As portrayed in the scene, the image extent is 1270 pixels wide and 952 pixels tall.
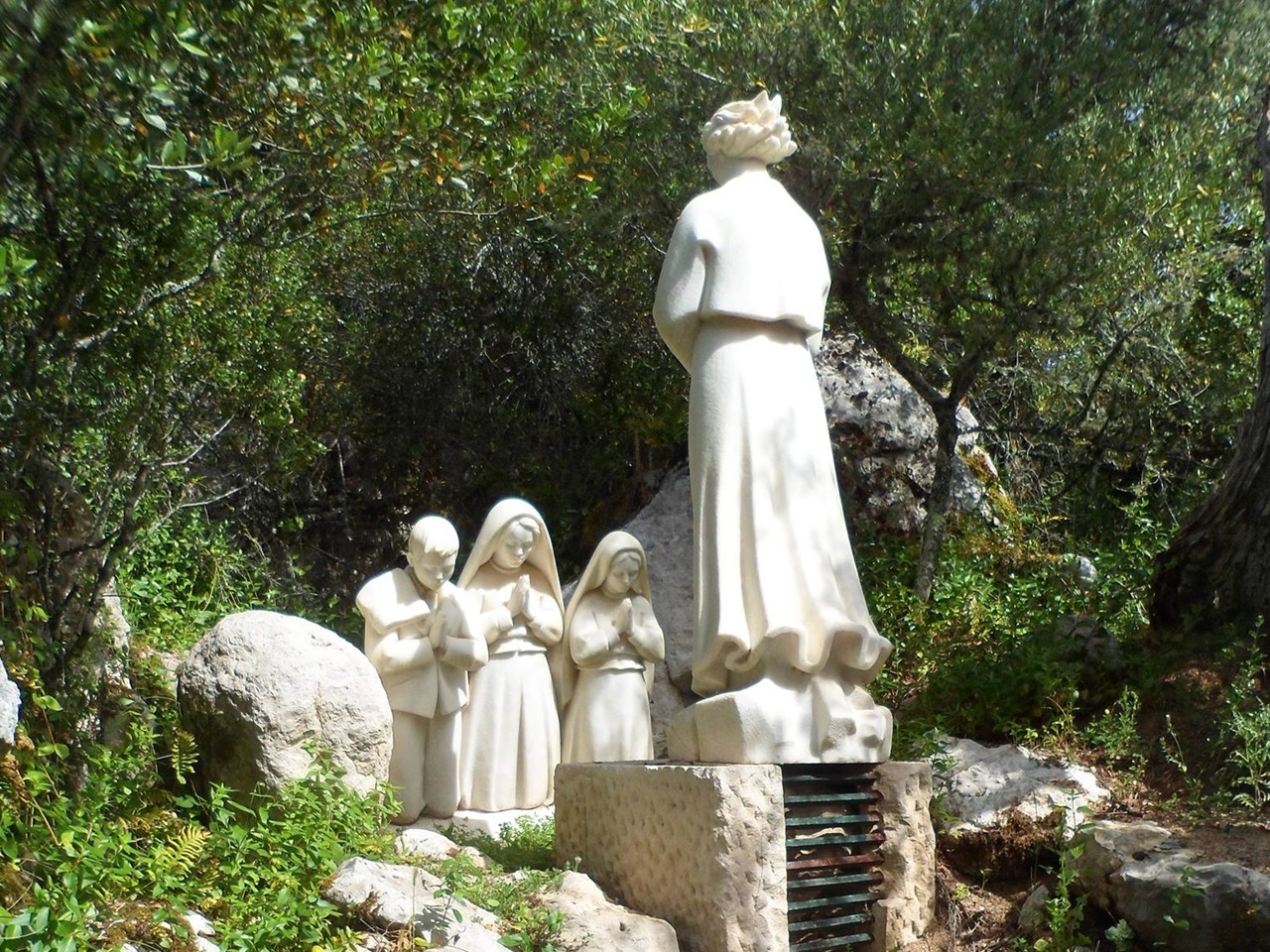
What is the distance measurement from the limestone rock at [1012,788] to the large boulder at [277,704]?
251 centimetres

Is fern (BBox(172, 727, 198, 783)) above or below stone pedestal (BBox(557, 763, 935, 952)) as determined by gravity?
above

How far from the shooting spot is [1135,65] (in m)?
8.66

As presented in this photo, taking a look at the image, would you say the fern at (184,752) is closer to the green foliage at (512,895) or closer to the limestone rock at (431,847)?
the limestone rock at (431,847)

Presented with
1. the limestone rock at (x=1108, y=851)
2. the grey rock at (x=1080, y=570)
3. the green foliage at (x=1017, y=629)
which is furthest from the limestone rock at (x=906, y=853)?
the grey rock at (x=1080, y=570)

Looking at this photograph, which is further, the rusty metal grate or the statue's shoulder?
the statue's shoulder

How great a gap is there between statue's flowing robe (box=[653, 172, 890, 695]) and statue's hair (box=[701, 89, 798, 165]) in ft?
0.39

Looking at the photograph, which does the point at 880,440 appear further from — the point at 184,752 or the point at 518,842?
the point at 184,752

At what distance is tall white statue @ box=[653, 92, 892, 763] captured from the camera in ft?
15.6

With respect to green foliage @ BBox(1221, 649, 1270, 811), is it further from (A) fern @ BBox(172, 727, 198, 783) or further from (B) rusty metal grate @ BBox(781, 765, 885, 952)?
(A) fern @ BBox(172, 727, 198, 783)

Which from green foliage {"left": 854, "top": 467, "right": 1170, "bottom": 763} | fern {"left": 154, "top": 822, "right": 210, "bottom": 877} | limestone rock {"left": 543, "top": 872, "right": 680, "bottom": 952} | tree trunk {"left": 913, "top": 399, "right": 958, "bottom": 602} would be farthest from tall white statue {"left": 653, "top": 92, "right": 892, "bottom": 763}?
tree trunk {"left": 913, "top": 399, "right": 958, "bottom": 602}

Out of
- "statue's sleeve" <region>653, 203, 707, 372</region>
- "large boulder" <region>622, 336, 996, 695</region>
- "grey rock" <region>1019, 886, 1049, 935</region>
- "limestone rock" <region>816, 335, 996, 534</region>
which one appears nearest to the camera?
"grey rock" <region>1019, 886, 1049, 935</region>

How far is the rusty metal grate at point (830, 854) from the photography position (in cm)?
465

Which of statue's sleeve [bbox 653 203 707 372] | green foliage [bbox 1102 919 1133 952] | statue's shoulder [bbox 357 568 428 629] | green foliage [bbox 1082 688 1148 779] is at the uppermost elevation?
statue's sleeve [bbox 653 203 707 372]

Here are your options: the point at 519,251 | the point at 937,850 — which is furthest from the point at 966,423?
the point at 937,850
